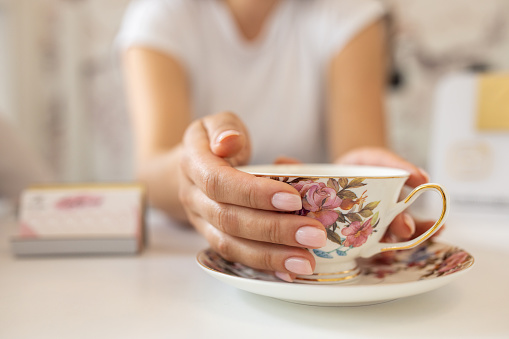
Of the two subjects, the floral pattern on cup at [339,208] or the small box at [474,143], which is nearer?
the floral pattern on cup at [339,208]

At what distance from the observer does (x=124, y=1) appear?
1.42m

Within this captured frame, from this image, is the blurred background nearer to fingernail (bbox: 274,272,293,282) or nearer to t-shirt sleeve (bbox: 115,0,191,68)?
t-shirt sleeve (bbox: 115,0,191,68)

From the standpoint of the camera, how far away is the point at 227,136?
400 mm

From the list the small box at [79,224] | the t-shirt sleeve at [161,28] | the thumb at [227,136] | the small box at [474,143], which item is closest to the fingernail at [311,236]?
the thumb at [227,136]

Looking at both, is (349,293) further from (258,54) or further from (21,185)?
(258,54)

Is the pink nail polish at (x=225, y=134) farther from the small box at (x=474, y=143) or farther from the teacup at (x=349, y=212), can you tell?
the small box at (x=474, y=143)

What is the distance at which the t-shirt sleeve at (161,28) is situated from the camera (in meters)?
0.94

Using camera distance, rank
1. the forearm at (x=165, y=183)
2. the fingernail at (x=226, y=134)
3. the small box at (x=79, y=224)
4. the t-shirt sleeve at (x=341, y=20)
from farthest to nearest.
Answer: the t-shirt sleeve at (x=341, y=20), the forearm at (x=165, y=183), the small box at (x=79, y=224), the fingernail at (x=226, y=134)

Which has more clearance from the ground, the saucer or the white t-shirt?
the white t-shirt

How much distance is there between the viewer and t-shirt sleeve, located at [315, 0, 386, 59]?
3.36 ft

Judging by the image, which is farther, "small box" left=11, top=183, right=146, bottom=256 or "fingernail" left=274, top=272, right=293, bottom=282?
"small box" left=11, top=183, right=146, bottom=256

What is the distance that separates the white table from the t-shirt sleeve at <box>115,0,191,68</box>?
589mm

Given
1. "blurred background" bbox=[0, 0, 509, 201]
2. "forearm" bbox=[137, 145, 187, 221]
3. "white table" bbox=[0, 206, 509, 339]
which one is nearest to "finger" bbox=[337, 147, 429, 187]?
"white table" bbox=[0, 206, 509, 339]

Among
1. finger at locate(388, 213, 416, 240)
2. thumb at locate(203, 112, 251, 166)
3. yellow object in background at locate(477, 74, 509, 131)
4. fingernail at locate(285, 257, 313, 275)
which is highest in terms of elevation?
yellow object in background at locate(477, 74, 509, 131)
